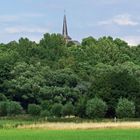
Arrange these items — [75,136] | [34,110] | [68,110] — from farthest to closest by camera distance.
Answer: [34,110] < [68,110] < [75,136]

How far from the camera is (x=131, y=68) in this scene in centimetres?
10419

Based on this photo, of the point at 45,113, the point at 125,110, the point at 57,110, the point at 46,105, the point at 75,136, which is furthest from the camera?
the point at 46,105

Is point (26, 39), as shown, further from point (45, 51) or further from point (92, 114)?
point (92, 114)

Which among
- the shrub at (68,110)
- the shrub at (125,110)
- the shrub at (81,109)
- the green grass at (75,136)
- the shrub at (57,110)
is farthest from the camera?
the shrub at (57,110)

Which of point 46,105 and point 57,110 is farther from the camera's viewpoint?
point 46,105

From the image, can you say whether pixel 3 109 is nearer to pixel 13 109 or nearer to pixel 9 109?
pixel 9 109

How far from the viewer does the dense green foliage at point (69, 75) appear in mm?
83375

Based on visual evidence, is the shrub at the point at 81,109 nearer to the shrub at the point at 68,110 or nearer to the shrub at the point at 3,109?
the shrub at the point at 68,110

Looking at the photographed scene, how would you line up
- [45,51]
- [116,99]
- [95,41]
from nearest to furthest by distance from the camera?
[116,99], [45,51], [95,41]

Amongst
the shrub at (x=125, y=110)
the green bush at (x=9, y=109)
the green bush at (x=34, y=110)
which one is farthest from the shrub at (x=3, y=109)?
the shrub at (x=125, y=110)

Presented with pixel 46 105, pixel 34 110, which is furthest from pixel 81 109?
pixel 46 105

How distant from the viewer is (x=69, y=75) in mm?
102625

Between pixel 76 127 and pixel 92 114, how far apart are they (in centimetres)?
2314

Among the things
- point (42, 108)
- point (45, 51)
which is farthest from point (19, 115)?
point (45, 51)
